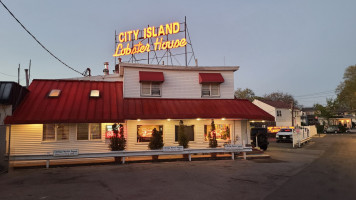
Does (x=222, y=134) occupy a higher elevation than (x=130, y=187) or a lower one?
higher

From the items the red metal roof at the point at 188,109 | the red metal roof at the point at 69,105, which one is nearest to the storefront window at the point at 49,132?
the red metal roof at the point at 69,105

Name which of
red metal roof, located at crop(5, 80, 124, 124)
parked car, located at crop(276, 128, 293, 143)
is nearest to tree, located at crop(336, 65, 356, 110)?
parked car, located at crop(276, 128, 293, 143)

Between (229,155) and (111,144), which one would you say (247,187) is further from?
(111,144)

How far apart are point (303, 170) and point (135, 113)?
10674mm

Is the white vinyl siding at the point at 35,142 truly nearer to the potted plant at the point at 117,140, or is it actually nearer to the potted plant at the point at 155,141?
the potted plant at the point at 117,140

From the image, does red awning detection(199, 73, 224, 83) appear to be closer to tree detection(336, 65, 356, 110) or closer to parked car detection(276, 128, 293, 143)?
parked car detection(276, 128, 293, 143)

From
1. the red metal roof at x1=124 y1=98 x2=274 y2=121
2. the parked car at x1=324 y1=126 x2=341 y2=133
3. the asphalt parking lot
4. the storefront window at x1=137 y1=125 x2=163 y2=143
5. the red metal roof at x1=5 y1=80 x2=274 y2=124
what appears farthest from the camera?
the parked car at x1=324 y1=126 x2=341 y2=133

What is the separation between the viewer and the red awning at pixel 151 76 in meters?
18.4

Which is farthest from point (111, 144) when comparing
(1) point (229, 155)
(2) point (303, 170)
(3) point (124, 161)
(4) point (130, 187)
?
(2) point (303, 170)

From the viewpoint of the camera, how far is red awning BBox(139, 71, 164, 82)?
18406 mm

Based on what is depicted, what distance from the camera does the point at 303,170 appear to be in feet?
42.0

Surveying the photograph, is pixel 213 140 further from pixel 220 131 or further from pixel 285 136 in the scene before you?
pixel 285 136

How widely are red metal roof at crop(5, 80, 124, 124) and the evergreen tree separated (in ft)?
8.04

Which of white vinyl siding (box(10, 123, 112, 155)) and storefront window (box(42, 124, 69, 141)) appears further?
storefront window (box(42, 124, 69, 141))
